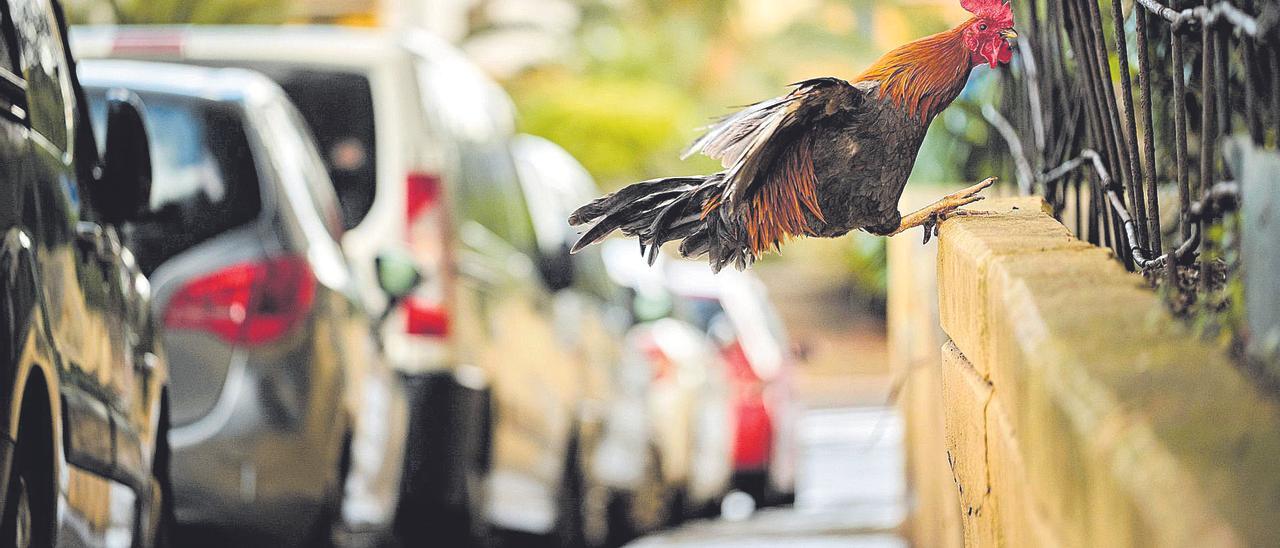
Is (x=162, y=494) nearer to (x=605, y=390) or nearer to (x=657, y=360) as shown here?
(x=605, y=390)

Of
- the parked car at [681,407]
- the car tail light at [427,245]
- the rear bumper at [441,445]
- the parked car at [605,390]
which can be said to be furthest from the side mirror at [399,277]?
the parked car at [681,407]

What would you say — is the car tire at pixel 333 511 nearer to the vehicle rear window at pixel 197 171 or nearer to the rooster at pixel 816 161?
the vehicle rear window at pixel 197 171

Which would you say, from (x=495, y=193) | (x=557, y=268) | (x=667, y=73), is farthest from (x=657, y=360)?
(x=667, y=73)

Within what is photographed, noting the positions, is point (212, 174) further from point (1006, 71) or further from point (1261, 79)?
point (1261, 79)

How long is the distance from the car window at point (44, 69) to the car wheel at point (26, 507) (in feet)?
2.23

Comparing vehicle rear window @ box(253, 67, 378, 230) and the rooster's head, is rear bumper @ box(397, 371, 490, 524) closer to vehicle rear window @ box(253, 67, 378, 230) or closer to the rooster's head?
vehicle rear window @ box(253, 67, 378, 230)

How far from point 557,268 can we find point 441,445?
4.94 feet

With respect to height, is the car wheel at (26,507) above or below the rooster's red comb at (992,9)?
below

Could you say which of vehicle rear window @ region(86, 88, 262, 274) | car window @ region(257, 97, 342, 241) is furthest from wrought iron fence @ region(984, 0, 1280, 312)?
vehicle rear window @ region(86, 88, 262, 274)

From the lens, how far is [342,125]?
745 cm

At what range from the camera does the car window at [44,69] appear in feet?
11.3

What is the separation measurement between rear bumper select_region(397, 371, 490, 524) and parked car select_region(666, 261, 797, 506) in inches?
119

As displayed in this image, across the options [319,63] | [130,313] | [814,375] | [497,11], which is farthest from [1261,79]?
[497,11]

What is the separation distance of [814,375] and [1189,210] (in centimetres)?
1784
